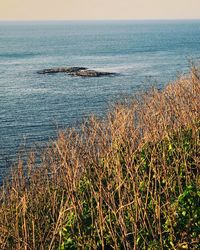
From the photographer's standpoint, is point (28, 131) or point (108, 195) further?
point (28, 131)

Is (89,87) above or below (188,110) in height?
below

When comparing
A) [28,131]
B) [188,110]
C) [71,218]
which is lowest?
[28,131]

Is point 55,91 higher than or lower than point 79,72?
lower

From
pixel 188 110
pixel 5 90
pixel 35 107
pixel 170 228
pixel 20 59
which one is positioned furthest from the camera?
pixel 20 59

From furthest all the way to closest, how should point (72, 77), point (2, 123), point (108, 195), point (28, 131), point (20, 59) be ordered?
point (20, 59), point (72, 77), point (2, 123), point (28, 131), point (108, 195)

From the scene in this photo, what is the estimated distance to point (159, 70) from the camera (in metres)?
90.7

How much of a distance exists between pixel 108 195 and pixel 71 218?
321 cm

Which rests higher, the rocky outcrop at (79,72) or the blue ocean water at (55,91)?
the rocky outcrop at (79,72)

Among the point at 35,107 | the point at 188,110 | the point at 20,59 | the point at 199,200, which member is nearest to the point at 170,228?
the point at 199,200

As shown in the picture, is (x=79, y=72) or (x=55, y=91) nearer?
(x=55, y=91)

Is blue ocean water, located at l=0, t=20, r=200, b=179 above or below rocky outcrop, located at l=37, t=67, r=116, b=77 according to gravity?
below

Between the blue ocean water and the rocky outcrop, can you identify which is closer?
the blue ocean water

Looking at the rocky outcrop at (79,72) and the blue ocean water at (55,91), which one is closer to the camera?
the blue ocean water at (55,91)

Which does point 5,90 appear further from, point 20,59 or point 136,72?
point 20,59
